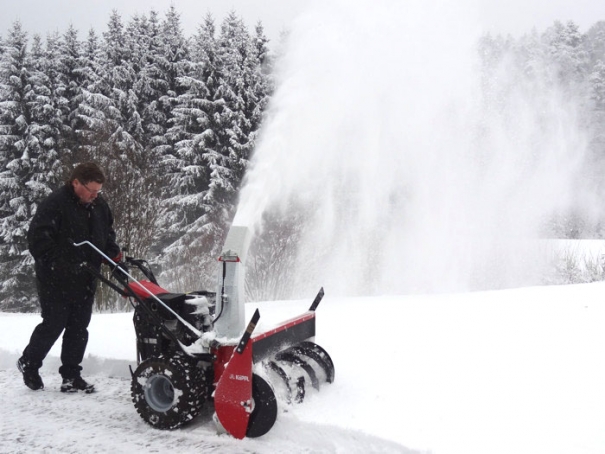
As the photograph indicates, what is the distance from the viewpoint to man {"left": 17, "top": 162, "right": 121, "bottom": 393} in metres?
4.07

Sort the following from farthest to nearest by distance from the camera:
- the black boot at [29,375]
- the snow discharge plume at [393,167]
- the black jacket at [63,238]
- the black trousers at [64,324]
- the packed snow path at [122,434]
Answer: the snow discharge plume at [393,167] → the black boot at [29,375] → the black trousers at [64,324] → the black jacket at [63,238] → the packed snow path at [122,434]

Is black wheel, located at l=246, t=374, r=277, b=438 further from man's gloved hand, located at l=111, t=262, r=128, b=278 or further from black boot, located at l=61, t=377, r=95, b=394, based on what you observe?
black boot, located at l=61, t=377, r=95, b=394

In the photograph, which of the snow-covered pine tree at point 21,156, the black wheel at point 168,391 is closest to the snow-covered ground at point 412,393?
the black wheel at point 168,391

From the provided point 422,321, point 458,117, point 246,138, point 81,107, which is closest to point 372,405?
point 422,321

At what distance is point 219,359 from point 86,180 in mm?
1762

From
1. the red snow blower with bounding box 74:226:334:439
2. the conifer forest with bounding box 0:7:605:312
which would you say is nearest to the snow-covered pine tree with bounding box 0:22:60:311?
the conifer forest with bounding box 0:7:605:312

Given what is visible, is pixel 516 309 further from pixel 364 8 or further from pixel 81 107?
pixel 81 107

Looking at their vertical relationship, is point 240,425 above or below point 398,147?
below

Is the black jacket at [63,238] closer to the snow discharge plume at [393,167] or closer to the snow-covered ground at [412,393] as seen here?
the snow-covered ground at [412,393]

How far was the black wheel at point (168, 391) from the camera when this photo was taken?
134 inches

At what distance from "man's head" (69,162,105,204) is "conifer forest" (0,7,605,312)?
14.0 m

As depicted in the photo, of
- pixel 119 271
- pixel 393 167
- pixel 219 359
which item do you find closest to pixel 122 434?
pixel 219 359

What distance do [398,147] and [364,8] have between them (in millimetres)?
3382

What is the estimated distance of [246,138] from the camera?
868 inches
